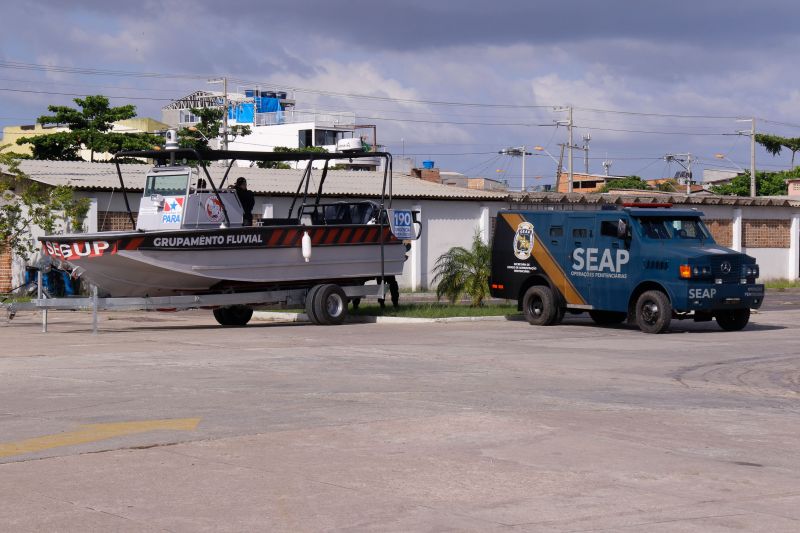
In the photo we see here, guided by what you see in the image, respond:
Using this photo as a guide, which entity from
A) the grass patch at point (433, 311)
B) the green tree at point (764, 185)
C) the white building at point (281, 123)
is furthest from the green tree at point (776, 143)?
the grass patch at point (433, 311)

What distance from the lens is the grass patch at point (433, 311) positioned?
24.7 meters

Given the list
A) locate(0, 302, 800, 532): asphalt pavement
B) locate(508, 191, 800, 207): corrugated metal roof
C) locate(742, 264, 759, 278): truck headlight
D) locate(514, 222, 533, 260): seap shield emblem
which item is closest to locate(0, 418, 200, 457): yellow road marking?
locate(0, 302, 800, 532): asphalt pavement

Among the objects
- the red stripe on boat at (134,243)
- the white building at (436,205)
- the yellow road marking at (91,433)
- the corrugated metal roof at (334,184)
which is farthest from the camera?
the corrugated metal roof at (334,184)

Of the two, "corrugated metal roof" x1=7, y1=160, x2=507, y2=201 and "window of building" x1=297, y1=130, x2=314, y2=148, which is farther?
"window of building" x1=297, y1=130, x2=314, y2=148

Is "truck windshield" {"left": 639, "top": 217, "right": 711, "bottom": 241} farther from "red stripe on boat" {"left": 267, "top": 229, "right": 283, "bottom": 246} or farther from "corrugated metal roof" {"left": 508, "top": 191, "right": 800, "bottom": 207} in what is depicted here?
"corrugated metal roof" {"left": 508, "top": 191, "right": 800, "bottom": 207}

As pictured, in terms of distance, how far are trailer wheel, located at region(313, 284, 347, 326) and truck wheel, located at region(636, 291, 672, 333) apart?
5737mm

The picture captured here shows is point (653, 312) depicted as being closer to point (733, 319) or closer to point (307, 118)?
point (733, 319)

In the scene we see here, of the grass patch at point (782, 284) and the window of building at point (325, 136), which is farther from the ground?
the window of building at point (325, 136)

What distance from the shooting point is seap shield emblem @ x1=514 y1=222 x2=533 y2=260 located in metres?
23.8

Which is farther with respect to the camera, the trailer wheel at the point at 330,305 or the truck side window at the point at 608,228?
the trailer wheel at the point at 330,305

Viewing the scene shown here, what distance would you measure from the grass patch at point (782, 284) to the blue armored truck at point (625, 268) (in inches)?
790

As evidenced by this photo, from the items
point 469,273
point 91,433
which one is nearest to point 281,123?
point 469,273

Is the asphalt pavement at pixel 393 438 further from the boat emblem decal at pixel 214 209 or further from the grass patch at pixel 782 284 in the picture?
the grass patch at pixel 782 284

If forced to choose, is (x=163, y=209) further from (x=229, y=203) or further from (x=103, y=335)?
(x=103, y=335)
